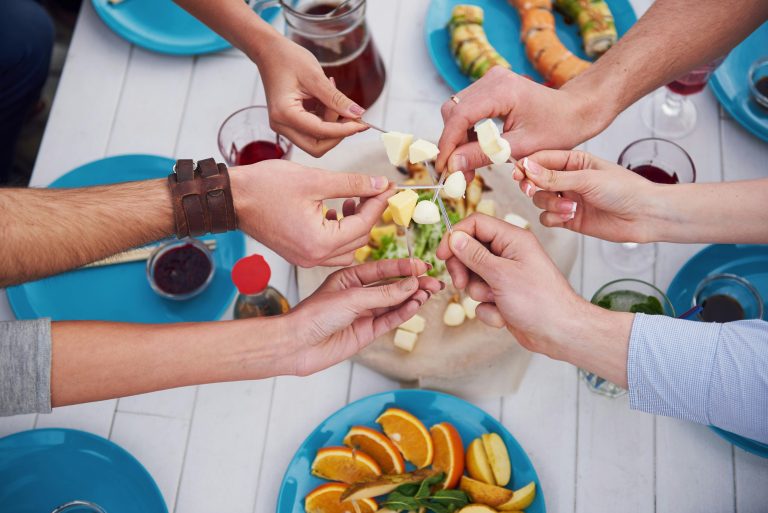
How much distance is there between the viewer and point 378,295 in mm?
1385

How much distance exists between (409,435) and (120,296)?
843mm

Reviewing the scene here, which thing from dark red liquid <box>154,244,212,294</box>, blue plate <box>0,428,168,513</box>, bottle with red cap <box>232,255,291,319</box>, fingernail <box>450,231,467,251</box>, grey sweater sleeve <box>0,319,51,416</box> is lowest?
blue plate <box>0,428,168,513</box>

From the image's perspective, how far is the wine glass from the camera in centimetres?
174

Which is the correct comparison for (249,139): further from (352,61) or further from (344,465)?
(344,465)

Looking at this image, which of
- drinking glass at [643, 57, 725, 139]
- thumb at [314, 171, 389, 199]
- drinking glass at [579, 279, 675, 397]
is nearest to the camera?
thumb at [314, 171, 389, 199]

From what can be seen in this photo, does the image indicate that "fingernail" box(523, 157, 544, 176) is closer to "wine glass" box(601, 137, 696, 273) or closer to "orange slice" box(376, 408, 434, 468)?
"wine glass" box(601, 137, 696, 273)

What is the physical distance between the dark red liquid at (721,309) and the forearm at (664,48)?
504 millimetres

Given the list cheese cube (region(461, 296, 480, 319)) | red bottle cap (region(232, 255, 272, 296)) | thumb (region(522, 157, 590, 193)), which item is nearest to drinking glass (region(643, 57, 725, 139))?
thumb (region(522, 157, 590, 193))

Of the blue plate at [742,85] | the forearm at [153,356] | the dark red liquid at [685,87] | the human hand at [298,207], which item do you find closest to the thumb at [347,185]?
the human hand at [298,207]

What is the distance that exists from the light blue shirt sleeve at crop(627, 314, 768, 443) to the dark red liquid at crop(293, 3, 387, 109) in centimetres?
99

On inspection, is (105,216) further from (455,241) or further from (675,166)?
(675,166)

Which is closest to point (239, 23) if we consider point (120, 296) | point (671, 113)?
point (120, 296)

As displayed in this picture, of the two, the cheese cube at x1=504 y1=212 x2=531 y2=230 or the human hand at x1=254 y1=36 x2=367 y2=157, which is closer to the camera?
the human hand at x1=254 y1=36 x2=367 y2=157

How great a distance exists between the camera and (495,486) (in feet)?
4.73
